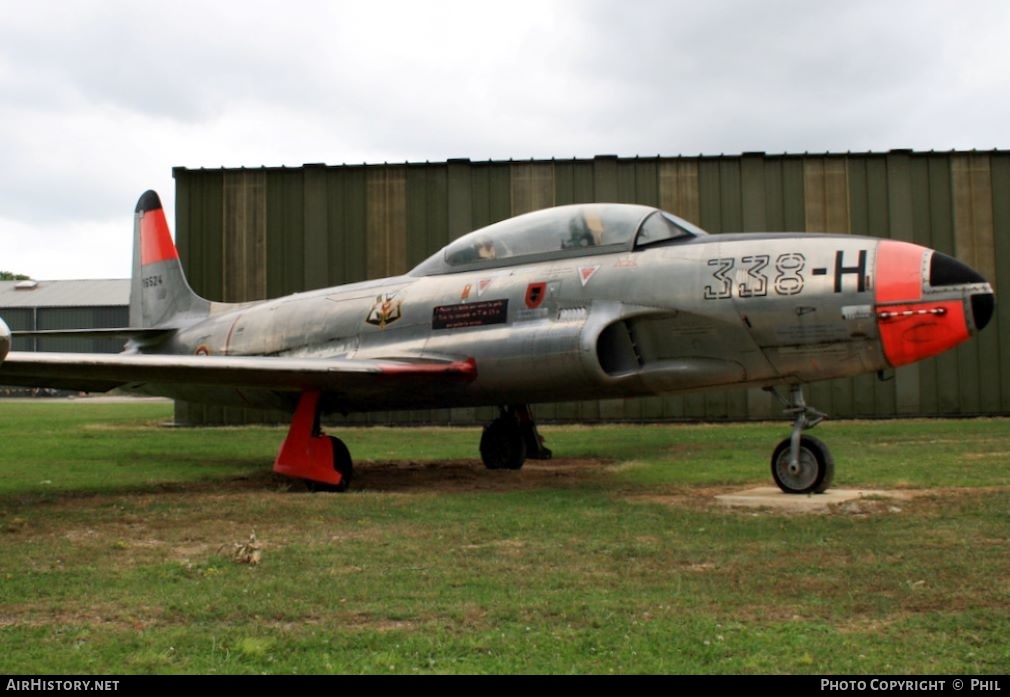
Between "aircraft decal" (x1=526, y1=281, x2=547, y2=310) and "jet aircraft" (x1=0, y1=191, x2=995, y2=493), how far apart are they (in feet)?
0.05

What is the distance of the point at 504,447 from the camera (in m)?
12.8

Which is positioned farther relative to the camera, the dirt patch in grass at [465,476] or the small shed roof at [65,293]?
the small shed roof at [65,293]

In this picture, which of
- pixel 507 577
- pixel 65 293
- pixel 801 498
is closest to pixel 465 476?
pixel 801 498

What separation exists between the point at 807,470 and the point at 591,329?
2.46m

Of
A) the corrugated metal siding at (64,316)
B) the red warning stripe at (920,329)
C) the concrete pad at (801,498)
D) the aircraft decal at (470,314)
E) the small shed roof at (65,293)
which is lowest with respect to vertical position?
the concrete pad at (801,498)

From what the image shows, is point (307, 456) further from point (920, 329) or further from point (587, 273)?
point (920, 329)

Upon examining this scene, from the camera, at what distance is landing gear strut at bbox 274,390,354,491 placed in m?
10.4

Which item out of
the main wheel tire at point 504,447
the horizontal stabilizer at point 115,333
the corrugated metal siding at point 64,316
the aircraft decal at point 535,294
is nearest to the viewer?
the aircraft decal at point 535,294

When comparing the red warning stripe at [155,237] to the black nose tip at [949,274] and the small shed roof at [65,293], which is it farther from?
the small shed roof at [65,293]

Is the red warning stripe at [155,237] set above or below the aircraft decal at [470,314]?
above

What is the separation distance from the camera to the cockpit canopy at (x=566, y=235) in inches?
394

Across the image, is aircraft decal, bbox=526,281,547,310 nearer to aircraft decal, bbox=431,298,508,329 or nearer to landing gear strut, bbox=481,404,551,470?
aircraft decal, bbox=431,298,508,329

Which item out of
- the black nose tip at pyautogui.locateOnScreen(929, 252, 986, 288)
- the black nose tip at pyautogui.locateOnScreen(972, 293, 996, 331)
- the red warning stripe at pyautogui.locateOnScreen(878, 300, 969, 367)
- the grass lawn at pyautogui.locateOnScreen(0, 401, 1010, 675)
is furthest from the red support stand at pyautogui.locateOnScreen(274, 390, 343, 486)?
the black nose tip at pyautogui.locateOnScreen(972, 293, 996, 331)

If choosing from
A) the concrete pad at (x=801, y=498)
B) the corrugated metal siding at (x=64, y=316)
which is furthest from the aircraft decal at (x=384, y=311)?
the corrugated metal siding at (x=64, y=316)
